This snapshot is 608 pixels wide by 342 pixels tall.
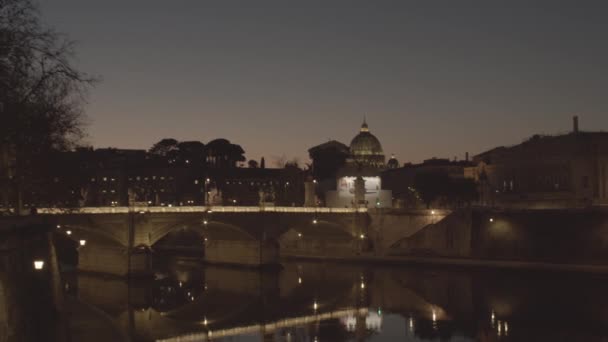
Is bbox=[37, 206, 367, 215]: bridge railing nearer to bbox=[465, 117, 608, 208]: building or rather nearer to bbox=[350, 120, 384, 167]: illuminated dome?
bbox=[465, 117, 608, 208]: building

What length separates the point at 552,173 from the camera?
82500 millimetres

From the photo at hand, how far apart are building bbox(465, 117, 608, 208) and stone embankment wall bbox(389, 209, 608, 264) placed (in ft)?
27.1

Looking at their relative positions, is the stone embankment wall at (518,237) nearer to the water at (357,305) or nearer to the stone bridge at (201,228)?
the water at (357,305)

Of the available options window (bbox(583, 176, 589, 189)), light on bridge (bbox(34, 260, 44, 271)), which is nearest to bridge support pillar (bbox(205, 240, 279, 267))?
window (bbox(583, 176, 589, 189))

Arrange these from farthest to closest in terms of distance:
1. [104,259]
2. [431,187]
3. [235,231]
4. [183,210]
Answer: [431,187] → [235,231] → [183,210] → [104,259]

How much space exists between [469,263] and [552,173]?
Answer: 23496 millimetres

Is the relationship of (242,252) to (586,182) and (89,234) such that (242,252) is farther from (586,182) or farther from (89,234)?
(586,182)

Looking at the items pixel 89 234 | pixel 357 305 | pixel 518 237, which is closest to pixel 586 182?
pixel 518 237

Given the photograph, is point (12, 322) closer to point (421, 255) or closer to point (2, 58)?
point (2, 58)

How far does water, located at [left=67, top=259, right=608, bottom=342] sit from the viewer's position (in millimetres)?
38625

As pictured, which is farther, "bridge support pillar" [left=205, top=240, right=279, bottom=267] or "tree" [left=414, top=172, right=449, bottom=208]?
"tree" [left=414, top=172, right=449, bottom=208]

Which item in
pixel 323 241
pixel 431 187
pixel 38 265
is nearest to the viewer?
pixel 38 265

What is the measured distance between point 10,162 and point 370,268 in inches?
1721

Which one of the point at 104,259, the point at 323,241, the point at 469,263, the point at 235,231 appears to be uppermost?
the point at 235,231
